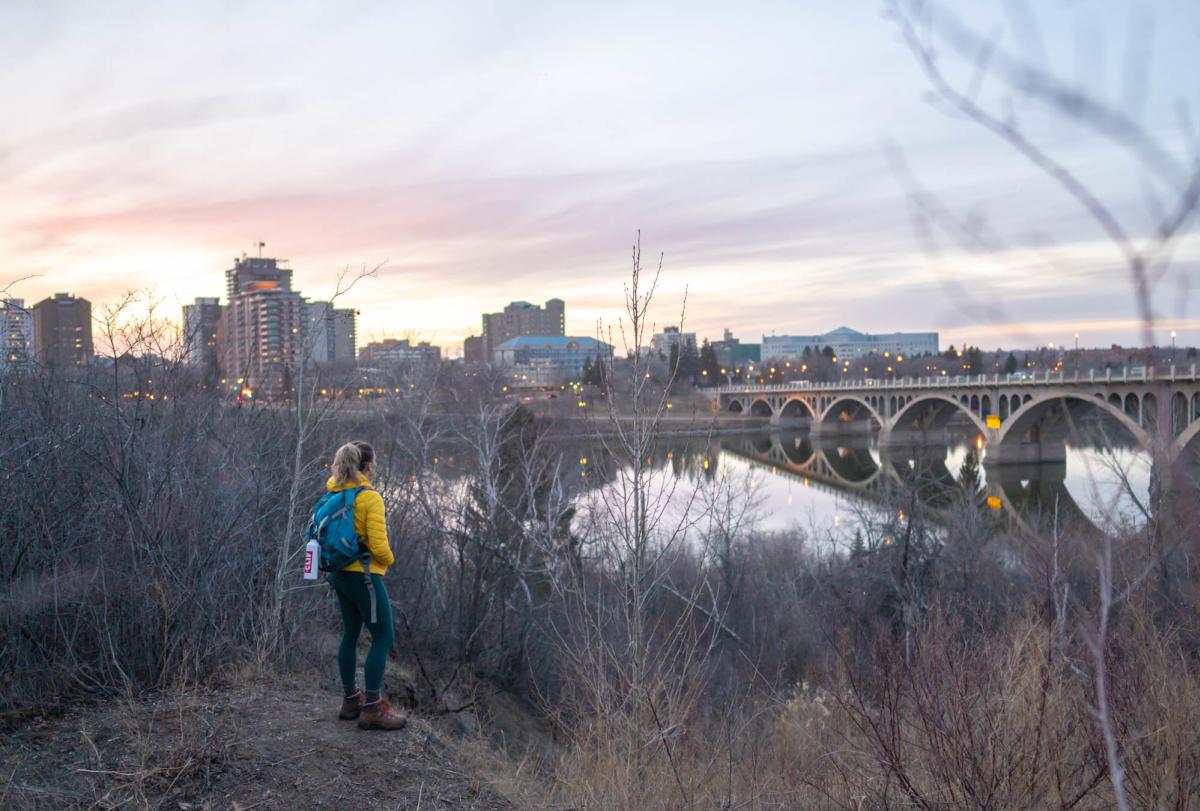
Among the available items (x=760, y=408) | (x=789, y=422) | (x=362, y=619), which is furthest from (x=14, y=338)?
(x=760, y=408)

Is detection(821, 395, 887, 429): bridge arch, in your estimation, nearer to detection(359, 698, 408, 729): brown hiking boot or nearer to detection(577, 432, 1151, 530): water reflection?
detection(577, 432, 1151, 530): water reflection

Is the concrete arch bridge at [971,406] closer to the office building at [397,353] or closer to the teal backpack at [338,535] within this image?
the office building at [397,353]

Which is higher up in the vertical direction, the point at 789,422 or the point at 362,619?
the point at 362,619

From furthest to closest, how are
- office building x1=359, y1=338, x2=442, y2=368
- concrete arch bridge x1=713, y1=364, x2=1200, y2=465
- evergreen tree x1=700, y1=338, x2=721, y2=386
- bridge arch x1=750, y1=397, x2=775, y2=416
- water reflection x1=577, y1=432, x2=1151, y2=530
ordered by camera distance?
evergreen tree x1=700, y1=338, x2=721, y2=386
bridge arch x1=750, y1=397, x2=775, y2=416
concrete arch bridge x1=713, y1=364, x2=1200, y2=465
office building x1=359, y1=338, x2=442, y2=368
water reflection x1=577, y1=432, x2=1151, y2=530

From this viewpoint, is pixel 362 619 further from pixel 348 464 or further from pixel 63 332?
pixel 63 332

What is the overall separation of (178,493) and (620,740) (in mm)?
4470

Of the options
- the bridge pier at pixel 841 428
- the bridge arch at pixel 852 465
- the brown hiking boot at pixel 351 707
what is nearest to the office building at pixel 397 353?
the brown hiking boot at pixel 351 707

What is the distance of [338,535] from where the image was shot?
18.6 feet

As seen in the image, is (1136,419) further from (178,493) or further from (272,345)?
(178,493)

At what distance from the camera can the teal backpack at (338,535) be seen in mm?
5652

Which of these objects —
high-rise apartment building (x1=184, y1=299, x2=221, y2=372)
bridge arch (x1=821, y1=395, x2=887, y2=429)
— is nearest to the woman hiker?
high-rise apartment building (x1=184, y1=299, x2=221, y2=372)

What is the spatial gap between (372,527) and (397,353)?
27.2 m

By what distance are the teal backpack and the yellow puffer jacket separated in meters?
0.03

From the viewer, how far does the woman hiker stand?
571 centimetres
